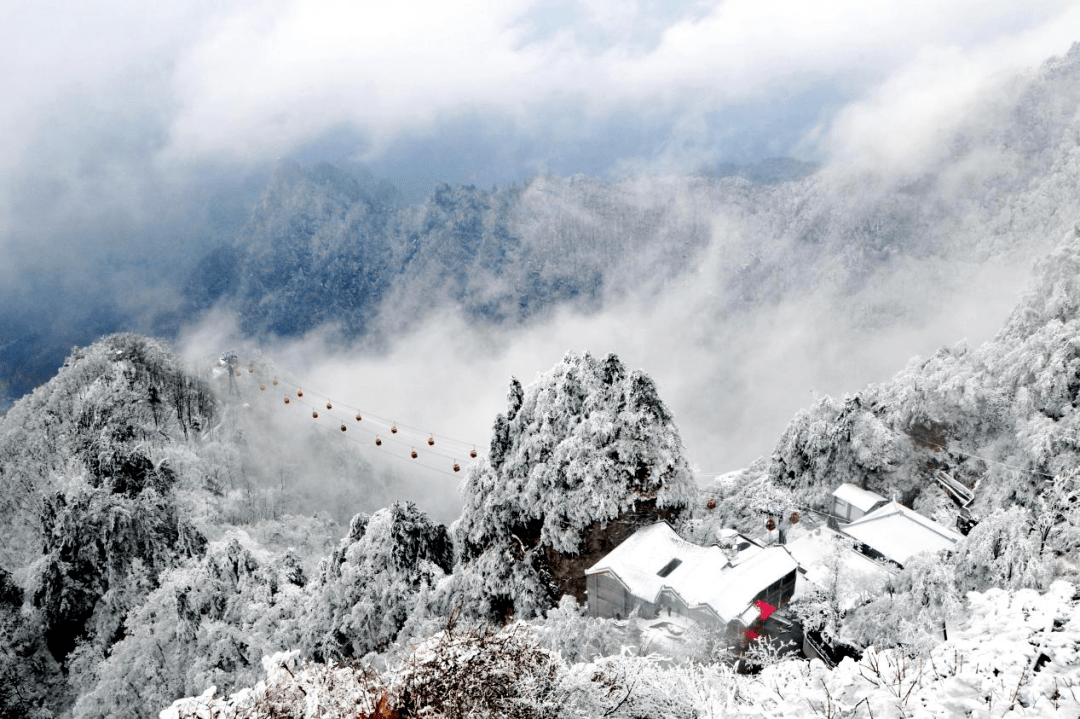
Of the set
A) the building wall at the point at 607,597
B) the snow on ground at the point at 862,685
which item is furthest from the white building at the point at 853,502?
the snow on ground at the point at 862,685

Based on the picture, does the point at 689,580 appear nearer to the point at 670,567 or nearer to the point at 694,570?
the point at 694,570

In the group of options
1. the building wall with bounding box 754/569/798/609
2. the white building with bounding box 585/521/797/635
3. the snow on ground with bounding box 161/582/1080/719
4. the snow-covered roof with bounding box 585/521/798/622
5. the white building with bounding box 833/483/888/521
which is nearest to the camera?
the snow on ground with bounding box 161/582/1080/719

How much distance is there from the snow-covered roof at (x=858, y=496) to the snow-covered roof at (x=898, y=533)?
4.33 metres

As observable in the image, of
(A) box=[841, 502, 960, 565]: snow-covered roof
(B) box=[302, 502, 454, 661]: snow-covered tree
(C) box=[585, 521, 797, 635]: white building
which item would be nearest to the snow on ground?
(C) box=[585, 521, 797, 635]: white building

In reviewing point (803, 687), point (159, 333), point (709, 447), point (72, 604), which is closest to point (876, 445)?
point (803, 687)

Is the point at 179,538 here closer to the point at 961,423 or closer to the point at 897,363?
the point at 961,423

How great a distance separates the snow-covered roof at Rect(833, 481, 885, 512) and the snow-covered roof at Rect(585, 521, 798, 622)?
551 inches

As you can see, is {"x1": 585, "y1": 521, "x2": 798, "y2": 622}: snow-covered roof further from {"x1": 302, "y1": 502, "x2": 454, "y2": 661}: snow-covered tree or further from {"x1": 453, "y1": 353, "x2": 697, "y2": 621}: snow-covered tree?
{"x1": 302, "y1": 502, "x2": 454, "y2": 661}: snow-covered tree

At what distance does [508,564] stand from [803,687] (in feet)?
68.5

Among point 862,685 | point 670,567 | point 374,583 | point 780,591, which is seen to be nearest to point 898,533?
point 780,591

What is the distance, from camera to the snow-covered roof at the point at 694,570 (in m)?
22.1

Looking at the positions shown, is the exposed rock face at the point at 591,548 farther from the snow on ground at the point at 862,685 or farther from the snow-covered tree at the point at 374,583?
the snow on ground at the point at 862,685

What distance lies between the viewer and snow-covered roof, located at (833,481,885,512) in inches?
1379

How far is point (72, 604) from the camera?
36.9m
